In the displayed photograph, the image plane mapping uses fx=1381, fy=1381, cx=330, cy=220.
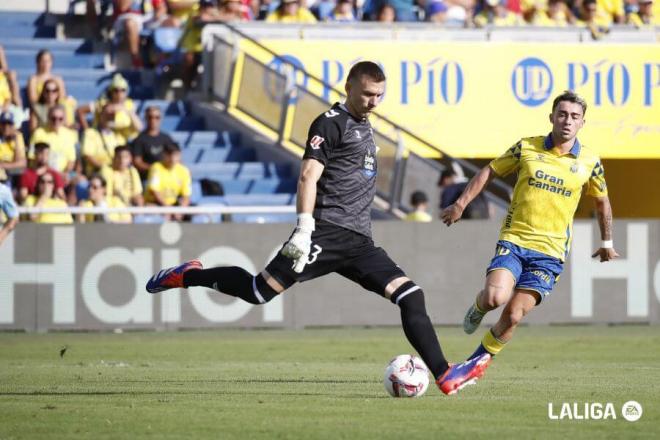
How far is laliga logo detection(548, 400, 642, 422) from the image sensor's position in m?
8.70

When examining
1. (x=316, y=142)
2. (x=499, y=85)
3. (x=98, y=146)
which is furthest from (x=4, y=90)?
(x=316, y=142)

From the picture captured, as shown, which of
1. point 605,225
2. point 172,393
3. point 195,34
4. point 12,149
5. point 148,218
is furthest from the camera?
point 195,34

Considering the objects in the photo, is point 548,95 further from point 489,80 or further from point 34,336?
point 34,336

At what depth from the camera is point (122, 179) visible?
20094mm

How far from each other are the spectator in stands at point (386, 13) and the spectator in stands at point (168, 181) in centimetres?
525

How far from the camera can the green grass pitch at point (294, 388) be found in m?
8.19

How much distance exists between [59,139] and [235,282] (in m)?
11.1

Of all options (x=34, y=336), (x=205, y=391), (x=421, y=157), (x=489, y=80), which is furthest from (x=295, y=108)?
(x=205, y=391)

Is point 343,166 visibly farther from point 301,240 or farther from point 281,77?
point 281,77

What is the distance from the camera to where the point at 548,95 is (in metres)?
23.9

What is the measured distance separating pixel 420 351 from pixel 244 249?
9272 mm

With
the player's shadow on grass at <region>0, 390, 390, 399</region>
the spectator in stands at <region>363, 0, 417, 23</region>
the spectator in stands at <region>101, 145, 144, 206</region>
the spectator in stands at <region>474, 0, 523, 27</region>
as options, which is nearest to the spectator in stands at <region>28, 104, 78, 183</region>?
the spectator in stands at <region>101, 145, 144, 206</region>

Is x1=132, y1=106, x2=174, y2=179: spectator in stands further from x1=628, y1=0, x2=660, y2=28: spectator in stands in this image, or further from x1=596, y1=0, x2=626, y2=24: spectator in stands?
Result: x1=628, y1=0, x2=660, y2=28: spectator in stands

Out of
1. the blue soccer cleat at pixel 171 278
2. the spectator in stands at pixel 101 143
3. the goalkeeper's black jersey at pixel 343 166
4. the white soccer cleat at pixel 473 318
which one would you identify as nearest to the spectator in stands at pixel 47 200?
the spectator in stands at pixel 101 143
